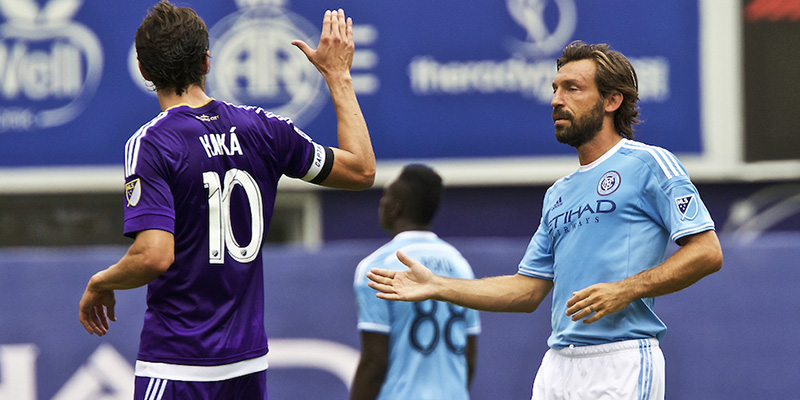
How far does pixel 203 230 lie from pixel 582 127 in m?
1.43

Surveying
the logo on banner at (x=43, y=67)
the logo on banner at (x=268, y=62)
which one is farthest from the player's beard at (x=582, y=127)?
the logo on banner at (x=43, y=67)

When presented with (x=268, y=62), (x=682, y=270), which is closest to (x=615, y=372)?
(x=682, y=270)

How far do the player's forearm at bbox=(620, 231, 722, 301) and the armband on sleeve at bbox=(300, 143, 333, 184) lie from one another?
44.1 inches

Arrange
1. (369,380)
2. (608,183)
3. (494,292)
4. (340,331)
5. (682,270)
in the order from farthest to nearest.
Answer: (340,331) < (369,380) < (494,292) < (608,183) < (682,270)

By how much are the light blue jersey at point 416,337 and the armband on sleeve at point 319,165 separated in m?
1.34

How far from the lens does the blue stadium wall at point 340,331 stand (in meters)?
7.07

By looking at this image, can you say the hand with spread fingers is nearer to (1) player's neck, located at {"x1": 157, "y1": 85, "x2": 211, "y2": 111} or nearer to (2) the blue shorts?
(2) the blue shorts

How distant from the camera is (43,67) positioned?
10.3 meters

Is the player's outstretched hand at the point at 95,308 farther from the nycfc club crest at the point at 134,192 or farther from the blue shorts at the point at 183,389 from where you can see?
the nycfc club crest at the point at 134,192

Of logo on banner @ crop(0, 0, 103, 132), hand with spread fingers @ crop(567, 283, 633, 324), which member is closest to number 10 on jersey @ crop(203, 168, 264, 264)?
hand with spread fingers @ crop(567, 283, 633, 324)

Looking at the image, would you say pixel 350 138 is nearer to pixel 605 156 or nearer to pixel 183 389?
pixel 605 156

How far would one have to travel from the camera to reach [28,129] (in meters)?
10.2

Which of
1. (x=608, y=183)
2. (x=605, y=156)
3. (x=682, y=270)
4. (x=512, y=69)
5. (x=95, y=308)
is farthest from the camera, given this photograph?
(x=512, y=69)

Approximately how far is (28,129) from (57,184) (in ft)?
2.05
